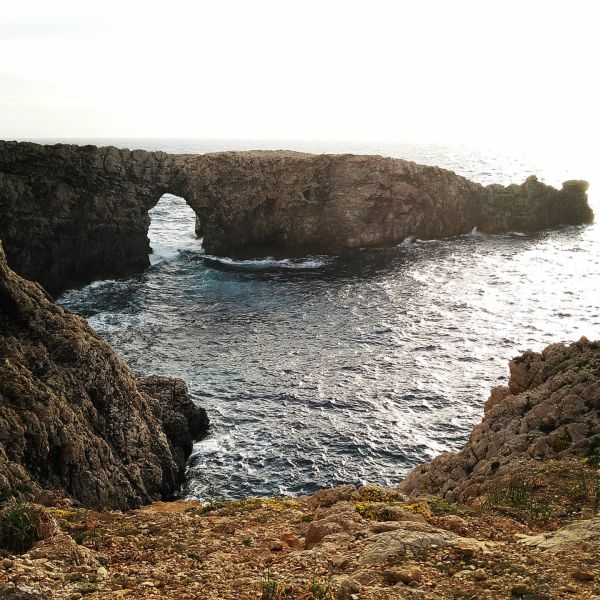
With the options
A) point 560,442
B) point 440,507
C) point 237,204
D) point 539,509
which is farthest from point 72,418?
point 237,204

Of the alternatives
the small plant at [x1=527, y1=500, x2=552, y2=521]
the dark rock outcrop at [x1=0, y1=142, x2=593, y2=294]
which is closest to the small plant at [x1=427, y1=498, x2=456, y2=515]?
the small plant at [x1=527, y1=500, x2=552, y2=521]

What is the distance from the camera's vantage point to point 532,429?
2014 centimetres

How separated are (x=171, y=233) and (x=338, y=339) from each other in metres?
55.5

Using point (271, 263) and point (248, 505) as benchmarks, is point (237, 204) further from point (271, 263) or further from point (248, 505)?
point (248, 505)

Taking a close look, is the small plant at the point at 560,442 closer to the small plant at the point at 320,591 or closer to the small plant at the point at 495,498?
the small plant at the point at 495,498

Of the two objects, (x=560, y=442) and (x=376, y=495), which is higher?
(x=560, y=442)

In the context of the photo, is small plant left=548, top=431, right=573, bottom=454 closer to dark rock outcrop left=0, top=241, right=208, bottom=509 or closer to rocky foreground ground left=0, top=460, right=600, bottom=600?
rocky foreground ground left=0, top=460, right=600, bottom=600

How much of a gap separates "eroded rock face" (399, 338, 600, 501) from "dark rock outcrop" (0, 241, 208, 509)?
12542 mm

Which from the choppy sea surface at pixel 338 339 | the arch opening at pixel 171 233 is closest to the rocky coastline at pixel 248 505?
the choppy sea surface at pixel 338 339

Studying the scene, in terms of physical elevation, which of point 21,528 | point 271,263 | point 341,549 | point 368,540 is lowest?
point 21,528

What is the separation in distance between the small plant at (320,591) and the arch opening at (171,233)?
69394 mm

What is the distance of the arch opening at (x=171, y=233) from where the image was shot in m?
81.9

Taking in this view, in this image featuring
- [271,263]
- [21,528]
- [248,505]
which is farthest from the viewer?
[271,263]

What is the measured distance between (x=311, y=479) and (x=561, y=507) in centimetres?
1720
